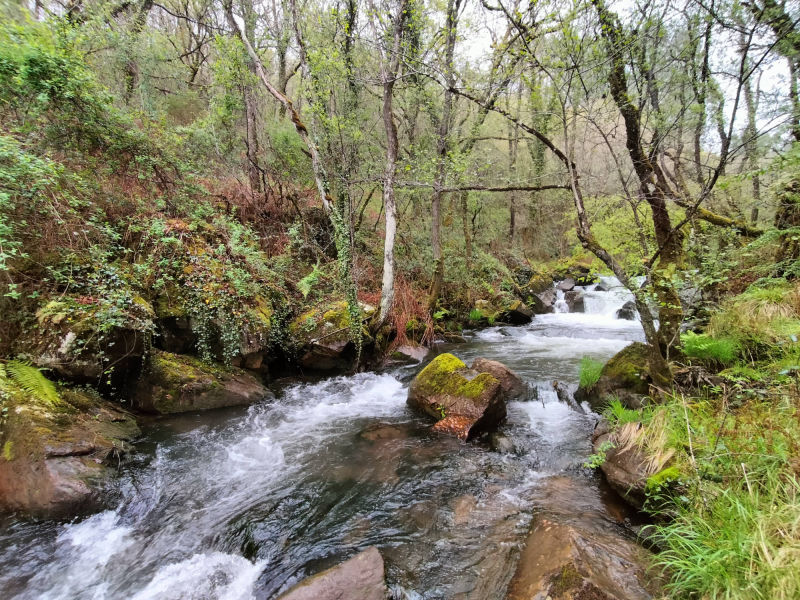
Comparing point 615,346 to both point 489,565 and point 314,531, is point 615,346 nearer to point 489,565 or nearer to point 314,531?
point 489,565

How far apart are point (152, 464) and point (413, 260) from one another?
930 centimetres

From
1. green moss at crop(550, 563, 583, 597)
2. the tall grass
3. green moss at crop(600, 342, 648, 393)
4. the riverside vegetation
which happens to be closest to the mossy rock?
the riverside vegetation

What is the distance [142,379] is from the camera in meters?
5.93

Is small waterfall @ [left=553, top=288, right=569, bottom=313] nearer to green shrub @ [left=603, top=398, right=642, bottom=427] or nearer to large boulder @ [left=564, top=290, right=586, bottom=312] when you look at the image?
large boulder @ [left=564, top=290, right=586, bottom=312]

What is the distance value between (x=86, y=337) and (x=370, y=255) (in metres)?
8.26

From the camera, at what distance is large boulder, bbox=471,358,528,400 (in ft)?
22.2

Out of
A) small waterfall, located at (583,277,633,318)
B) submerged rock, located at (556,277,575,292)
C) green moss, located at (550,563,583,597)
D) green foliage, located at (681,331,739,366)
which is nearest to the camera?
green moss, located at (550,563,583,597)

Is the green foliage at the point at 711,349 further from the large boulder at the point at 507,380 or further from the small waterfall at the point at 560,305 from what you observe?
the small waterfall at the point at 560,305

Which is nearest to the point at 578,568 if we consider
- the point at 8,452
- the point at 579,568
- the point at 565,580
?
the point at 579,568

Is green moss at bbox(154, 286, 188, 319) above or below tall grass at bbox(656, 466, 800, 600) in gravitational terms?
above

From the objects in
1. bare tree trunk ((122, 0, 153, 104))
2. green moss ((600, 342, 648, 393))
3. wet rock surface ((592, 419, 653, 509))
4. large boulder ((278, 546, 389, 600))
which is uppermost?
bare tree trunk ((122, 0, 153, 104))

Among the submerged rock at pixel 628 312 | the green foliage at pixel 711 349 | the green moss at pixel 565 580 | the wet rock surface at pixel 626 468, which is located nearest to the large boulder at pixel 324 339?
the wet rock surface at pixel 626 468

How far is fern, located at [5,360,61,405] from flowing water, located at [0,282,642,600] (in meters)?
1.27

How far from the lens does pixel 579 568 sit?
2.64 meters
